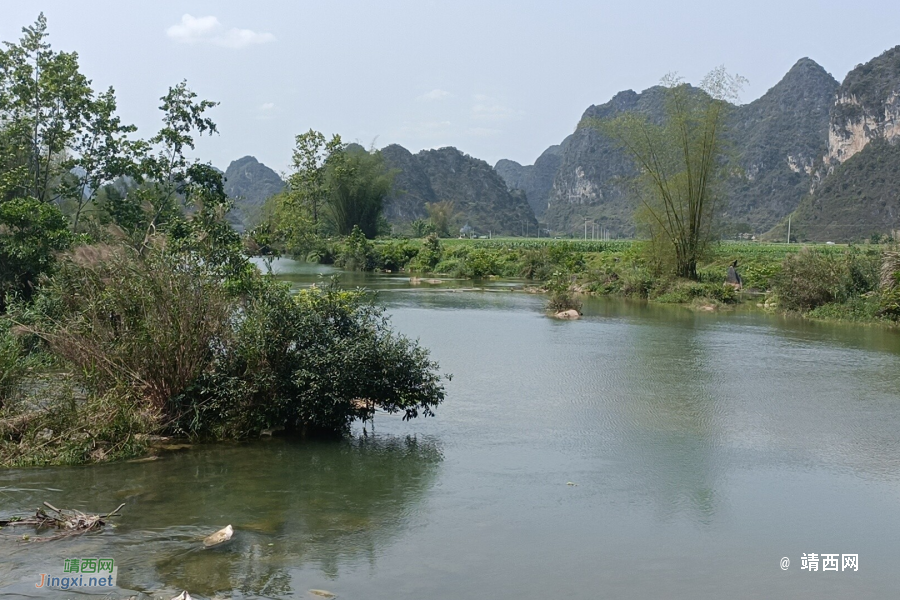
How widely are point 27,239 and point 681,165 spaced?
2071 cm

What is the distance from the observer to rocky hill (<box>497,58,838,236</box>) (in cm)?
7950

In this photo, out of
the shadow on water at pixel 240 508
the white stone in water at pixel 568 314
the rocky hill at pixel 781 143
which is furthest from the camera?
the rocky hill at pixel 781 143

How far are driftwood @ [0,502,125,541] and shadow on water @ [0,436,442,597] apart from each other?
113mm

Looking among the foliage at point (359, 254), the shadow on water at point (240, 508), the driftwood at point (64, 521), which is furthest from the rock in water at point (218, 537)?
the foliage at point (359, 254)

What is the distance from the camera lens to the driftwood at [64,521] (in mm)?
5461

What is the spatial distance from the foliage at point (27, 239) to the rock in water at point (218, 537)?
7.00 m

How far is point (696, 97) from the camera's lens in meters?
25.8

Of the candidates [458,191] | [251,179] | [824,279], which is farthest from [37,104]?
[251,179]

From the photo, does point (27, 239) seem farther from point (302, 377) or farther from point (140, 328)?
point (302, 377)

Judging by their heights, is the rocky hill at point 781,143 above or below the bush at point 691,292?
above

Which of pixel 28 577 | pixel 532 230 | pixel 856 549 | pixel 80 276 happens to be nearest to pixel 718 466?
pixel 856 549

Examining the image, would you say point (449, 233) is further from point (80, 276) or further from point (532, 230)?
point (80, 276)

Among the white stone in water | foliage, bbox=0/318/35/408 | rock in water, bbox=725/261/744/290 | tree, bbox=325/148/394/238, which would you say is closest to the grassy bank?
rock in water, bbox=725/261/744/290

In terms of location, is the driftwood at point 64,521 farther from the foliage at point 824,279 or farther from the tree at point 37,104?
the foliage at point 824,279
